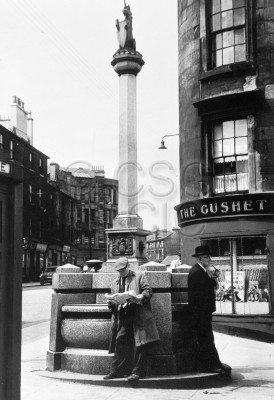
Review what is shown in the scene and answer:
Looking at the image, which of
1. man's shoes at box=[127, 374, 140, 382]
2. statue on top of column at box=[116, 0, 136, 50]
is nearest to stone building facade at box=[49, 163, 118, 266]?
statue on top of column at box=[116, 0, 136, 50]

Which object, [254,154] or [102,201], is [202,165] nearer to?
[254,154]

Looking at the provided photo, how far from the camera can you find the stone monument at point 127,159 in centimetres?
1191

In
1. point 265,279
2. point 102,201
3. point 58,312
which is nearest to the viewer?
point 58,312

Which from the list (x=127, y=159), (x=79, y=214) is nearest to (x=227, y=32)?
(x=127, y=159)

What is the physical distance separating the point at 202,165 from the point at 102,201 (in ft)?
266

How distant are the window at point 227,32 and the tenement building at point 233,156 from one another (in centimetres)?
3

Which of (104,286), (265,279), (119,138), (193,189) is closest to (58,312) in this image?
(104,286)

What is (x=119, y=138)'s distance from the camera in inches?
497

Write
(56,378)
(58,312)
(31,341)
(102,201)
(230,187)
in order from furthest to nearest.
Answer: (102,201) < (230,187) < (31,341) < (58,312) < (56,378)

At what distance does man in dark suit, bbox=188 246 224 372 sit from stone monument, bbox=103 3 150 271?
8.65ft

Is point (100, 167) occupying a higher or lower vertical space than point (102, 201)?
higher

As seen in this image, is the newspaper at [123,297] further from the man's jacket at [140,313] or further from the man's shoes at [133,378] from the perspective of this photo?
the man's shoes at [133,378]

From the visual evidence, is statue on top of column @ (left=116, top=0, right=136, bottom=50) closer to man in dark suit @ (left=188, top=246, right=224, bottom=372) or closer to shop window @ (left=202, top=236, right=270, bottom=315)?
man in dark suit @ (left=188, top=246, right=224, bottom=372)

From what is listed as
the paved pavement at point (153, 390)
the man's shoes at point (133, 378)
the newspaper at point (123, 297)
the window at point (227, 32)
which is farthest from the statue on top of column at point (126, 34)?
the man's shoes at point (133, 378)
